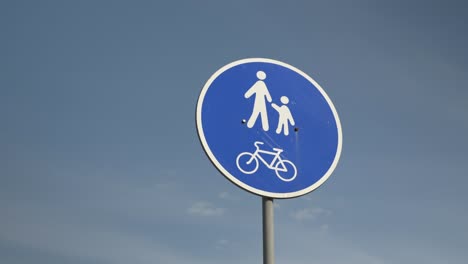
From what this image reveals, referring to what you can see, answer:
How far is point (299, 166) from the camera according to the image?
11.9 feet

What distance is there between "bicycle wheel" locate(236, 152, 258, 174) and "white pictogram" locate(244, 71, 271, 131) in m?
0.23

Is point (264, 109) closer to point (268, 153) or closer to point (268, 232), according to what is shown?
point (268, 153)

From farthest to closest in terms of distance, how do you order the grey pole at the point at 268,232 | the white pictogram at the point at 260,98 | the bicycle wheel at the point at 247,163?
the white pictogram at the point at 260,98
the bicycle wheel at the point at 247,163
the grey pole at the point at 268,232

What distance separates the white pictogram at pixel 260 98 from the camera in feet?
11.9

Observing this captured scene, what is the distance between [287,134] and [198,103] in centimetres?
65

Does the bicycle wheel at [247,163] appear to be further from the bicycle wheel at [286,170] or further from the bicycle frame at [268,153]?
the bicycle wheel at [286,170]

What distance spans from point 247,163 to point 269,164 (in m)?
0.15

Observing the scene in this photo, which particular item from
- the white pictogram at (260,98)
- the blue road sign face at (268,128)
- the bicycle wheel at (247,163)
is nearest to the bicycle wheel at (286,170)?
the blue road sign face at (268,128)

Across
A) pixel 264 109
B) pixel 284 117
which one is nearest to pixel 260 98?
pixel 264 109

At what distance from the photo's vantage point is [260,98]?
3723mm

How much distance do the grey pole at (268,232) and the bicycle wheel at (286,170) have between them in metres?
0.18

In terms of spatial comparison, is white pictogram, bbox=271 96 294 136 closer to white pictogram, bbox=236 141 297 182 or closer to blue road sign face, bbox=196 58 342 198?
blue road sign face, bbox=196 58 342 198

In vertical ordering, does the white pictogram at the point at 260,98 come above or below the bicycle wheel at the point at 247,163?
above

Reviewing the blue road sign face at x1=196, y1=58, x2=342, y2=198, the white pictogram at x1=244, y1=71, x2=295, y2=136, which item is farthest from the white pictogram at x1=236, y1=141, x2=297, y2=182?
the white pictogram at x1=244, y1=71, x2=295, y2=136
